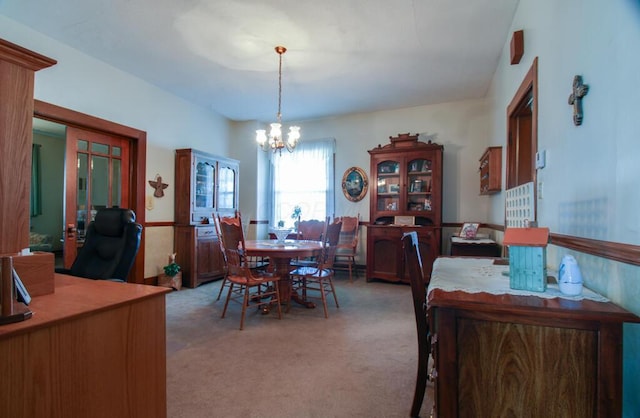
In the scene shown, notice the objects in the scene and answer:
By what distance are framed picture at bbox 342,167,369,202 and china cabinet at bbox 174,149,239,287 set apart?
2220mm

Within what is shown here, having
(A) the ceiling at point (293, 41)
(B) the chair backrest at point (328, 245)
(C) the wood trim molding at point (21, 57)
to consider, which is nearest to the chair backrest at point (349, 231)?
(B) the chair backrest at point (328, 245)

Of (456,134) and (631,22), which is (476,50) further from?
(631,22)

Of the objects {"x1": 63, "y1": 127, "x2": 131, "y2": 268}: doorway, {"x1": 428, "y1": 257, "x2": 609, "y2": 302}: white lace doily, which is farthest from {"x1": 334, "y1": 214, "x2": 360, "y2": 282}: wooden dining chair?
{"x1": 428, "y1": 257, "x2": 609, "y2": 302}: white lace doily

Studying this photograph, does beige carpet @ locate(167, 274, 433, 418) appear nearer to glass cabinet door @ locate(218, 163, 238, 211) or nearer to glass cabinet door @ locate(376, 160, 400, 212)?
glass cabinet door @ locate(376, 160, 400, 212)

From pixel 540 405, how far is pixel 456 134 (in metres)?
4.67

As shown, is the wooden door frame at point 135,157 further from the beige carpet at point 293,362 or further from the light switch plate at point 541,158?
the light switch plate at point 541,158

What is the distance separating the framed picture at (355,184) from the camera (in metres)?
5.55

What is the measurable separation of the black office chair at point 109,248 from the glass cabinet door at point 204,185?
232cm

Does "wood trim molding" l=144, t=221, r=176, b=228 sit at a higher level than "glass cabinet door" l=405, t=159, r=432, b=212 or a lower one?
lower

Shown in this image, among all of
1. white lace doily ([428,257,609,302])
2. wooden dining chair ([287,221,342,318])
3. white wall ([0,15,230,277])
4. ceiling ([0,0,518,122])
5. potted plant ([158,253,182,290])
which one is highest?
ceiling ([0,0,518,122])

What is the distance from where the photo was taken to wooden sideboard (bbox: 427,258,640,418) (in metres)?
0.88

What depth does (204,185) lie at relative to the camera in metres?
4.95

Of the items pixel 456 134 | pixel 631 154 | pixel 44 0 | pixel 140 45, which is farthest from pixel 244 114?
pixel 631 154

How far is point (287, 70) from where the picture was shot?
12.8 feet
